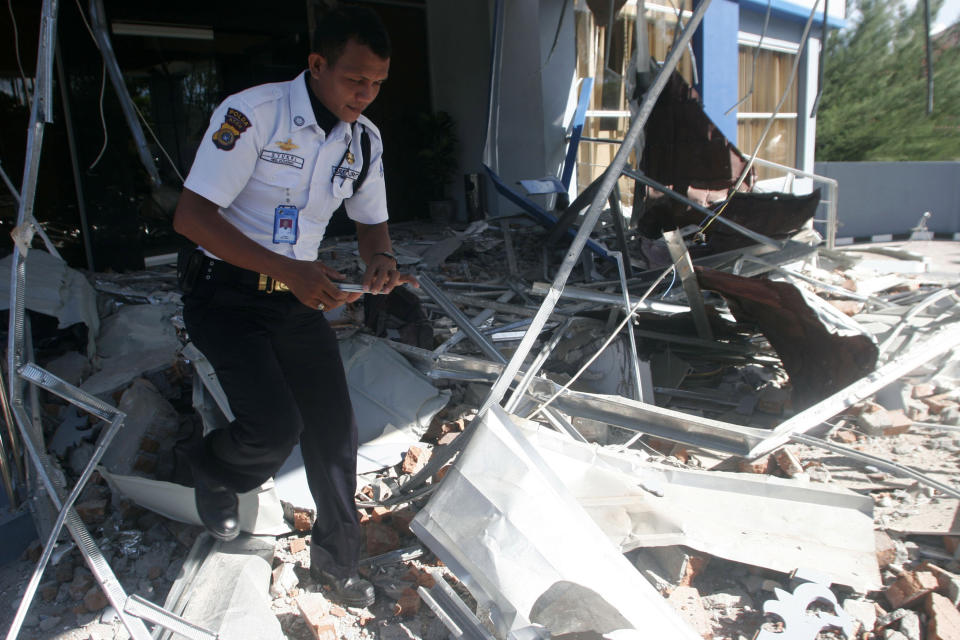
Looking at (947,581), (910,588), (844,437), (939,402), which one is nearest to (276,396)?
(910,588)

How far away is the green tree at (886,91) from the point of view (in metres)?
16.9

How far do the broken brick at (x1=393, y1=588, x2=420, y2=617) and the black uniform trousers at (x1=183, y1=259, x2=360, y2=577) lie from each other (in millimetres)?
198

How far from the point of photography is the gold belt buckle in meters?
2.10

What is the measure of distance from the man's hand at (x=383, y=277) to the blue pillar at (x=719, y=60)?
8701mm

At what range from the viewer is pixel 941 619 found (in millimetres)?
2115

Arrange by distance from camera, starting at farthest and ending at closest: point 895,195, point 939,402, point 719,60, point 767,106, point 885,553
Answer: point 895,195 < point 767,106 < point 719,60 < point 939,402 < point 885,553

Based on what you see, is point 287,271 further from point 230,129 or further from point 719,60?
point 719,60

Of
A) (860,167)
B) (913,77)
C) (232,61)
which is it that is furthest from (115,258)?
(913,77)

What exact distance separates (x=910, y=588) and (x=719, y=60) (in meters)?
9.35

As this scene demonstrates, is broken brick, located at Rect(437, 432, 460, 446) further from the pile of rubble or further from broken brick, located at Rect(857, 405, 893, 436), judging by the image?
broken brick, located at Rect(857, 405, 893, 436)

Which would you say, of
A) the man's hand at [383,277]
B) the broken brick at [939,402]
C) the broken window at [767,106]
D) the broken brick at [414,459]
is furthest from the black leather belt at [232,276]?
the broken window at [767,106]

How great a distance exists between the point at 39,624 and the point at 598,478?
1948 mm

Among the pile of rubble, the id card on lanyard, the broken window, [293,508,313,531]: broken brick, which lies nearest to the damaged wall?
the broken window

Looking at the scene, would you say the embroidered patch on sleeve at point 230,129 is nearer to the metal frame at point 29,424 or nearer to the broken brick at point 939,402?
the metal frame at point 29,424
